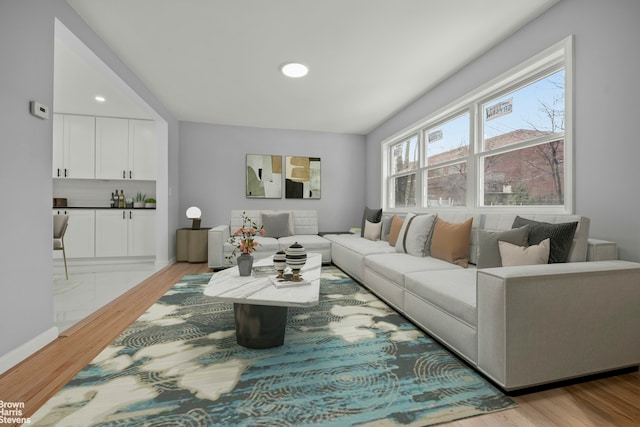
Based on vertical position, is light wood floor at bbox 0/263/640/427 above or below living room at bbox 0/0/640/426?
below

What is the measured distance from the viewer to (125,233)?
5.03 m

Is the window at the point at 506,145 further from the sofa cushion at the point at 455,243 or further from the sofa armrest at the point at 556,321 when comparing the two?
the sofa armrest at the point at 556,321

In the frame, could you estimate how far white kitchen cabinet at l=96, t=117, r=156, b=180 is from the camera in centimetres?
496

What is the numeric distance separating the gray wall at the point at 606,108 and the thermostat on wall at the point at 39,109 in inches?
150

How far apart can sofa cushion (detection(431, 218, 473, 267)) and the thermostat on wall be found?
3.37m

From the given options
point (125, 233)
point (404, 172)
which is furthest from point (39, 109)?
point (404, 172)

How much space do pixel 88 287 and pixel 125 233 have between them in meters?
1.82

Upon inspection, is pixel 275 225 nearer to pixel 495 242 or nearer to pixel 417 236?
pixel 417 236

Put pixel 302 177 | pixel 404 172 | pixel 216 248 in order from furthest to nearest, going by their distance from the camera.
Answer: pixel 302 177 → pixel 404 172 → pixel 216 248

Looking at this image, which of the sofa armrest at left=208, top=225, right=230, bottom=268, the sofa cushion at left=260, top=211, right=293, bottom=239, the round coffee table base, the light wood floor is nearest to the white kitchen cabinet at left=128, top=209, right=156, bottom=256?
the sofa armrest at left=208, top=225, right=230, bottom=268

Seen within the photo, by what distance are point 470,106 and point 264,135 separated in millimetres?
3641

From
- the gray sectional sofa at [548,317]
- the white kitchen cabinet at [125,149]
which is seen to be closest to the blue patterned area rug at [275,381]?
the gray sectional sofa at [548,317]

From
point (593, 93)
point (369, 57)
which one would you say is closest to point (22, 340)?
point (369, 57)

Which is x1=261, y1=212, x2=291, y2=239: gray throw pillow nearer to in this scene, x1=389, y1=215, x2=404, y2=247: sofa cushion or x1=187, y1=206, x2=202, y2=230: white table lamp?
x1=187, y1=206, x2=202, y2=230: white table lamp
